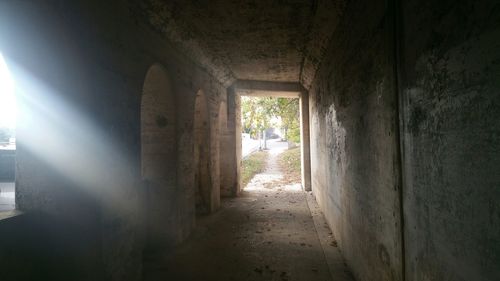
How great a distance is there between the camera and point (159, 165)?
4.46 metres

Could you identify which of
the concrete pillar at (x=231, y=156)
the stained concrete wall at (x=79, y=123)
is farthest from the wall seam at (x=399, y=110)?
the concrete pillar at (x=231, y=156)

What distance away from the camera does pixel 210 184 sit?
677 centimetres

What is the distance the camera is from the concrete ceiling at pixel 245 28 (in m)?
3.48

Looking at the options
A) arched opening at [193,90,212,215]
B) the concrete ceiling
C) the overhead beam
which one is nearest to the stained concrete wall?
the concrete ceiling

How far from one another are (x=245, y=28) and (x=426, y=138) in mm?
3390

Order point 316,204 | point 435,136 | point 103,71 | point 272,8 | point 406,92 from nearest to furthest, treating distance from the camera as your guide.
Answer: point 435,136 → point 406,92 → point 103,71 → point 272,8 → point 316,204

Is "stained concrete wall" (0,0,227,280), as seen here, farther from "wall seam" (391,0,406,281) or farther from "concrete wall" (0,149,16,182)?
"concrete wall" (0,149,16,182)

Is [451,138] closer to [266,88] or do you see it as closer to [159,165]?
[159,165]

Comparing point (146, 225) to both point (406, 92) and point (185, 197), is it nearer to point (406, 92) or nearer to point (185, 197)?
point (185, 197)

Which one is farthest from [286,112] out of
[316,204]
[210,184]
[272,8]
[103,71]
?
[103,71]

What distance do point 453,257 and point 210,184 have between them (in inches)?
227

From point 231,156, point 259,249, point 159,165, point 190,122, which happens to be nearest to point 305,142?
point 231,156

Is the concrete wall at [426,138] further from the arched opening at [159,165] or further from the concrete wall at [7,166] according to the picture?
the concrete wall at [7,166]

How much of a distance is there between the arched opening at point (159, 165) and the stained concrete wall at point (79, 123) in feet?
3.35
